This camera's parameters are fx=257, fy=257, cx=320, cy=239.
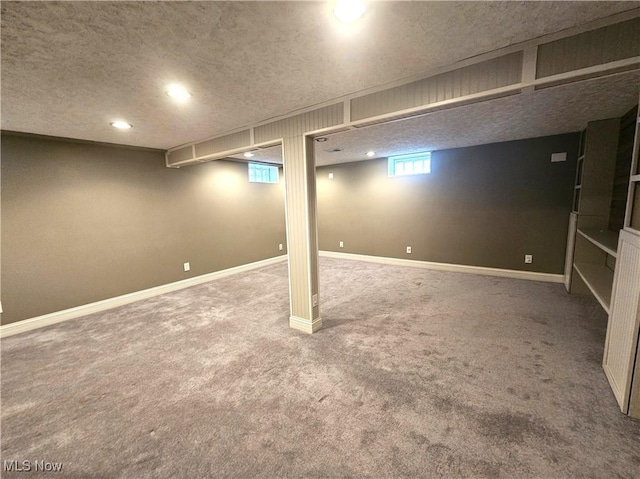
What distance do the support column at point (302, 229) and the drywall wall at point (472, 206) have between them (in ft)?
10.5

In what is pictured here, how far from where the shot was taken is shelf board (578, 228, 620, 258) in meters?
2.21

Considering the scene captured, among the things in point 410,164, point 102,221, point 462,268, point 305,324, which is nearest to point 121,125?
point 102,221

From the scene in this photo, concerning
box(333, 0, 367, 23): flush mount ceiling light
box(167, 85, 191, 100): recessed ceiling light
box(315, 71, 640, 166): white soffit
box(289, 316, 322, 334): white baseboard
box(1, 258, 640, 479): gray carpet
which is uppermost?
box(167, 85, 191, 100): recessed ceiling light

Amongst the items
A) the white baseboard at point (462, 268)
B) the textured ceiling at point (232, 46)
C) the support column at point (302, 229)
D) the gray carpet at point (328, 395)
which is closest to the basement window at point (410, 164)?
the white baseboard at point (462, 268)

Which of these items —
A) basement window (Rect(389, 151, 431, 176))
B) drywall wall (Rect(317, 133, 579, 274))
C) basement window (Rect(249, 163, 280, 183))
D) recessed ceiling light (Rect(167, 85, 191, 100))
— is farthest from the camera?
basement window (Rect(249, 163, 280, 183))

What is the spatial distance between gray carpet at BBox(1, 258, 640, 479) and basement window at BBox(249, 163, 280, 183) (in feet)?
10.8

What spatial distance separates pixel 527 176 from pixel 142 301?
6.47 metres

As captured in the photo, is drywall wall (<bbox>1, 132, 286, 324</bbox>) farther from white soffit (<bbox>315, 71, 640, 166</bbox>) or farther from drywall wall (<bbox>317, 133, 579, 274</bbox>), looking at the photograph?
drywall wall (<bbox>317, 133, 579, 274</bbox>)

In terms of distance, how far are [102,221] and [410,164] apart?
17.9 ft

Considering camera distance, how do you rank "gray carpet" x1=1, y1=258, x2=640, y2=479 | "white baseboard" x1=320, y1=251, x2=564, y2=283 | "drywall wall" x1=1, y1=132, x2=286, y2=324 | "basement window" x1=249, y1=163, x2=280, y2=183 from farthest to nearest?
"basement window" x1=249, y1=163, x2=280, y2=183
"white baseboard" x1=320, y1=251, x2=564, y2=283
"drywall wall" x1=1, y1=132, x2=286, y2=324
"gray carpet" x1=1, y1=258, x2=640, y2=479

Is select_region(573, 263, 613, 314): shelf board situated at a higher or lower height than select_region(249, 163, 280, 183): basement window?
lower

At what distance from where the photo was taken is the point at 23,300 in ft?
10.3

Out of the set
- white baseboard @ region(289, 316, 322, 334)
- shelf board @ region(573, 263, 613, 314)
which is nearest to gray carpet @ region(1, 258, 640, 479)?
white baseboard @ region(289, 316, 322, 334)

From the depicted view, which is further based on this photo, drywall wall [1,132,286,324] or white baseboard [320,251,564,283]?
white baseboard [320,251,564,283]
